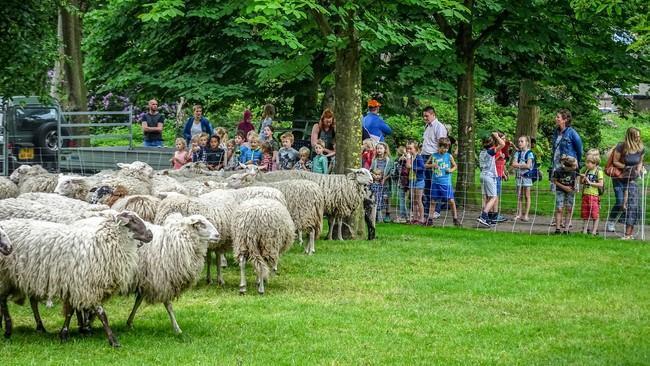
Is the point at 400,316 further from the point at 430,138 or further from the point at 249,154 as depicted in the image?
the point at 249,154

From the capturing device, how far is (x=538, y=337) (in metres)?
10.6

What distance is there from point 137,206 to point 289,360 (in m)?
4.61

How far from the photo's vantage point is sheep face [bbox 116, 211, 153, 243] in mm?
10414

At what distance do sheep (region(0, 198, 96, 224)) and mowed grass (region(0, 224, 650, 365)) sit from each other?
1.05 metres

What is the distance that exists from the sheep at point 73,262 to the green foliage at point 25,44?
6.04 m

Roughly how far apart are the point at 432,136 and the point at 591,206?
3.42 metres

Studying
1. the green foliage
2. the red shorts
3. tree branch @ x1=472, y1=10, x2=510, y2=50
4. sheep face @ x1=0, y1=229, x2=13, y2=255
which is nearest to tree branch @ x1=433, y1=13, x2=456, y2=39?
tree branch @ x1=472, y1=10, x2=510, y2=50

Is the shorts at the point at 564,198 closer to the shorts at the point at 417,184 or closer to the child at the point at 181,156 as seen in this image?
the shorts at the point at 417,184

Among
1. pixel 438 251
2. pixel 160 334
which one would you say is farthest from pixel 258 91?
pixel 160 334

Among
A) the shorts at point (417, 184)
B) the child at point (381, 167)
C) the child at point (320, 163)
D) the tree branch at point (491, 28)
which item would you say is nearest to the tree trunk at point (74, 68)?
the child at point (320, 163)

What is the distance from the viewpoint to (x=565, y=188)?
722 inches

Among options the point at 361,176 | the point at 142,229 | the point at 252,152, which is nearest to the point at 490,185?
the point at 361,176

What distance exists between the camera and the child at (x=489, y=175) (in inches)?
765

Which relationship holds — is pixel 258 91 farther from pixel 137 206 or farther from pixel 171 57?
pixel 137 206
